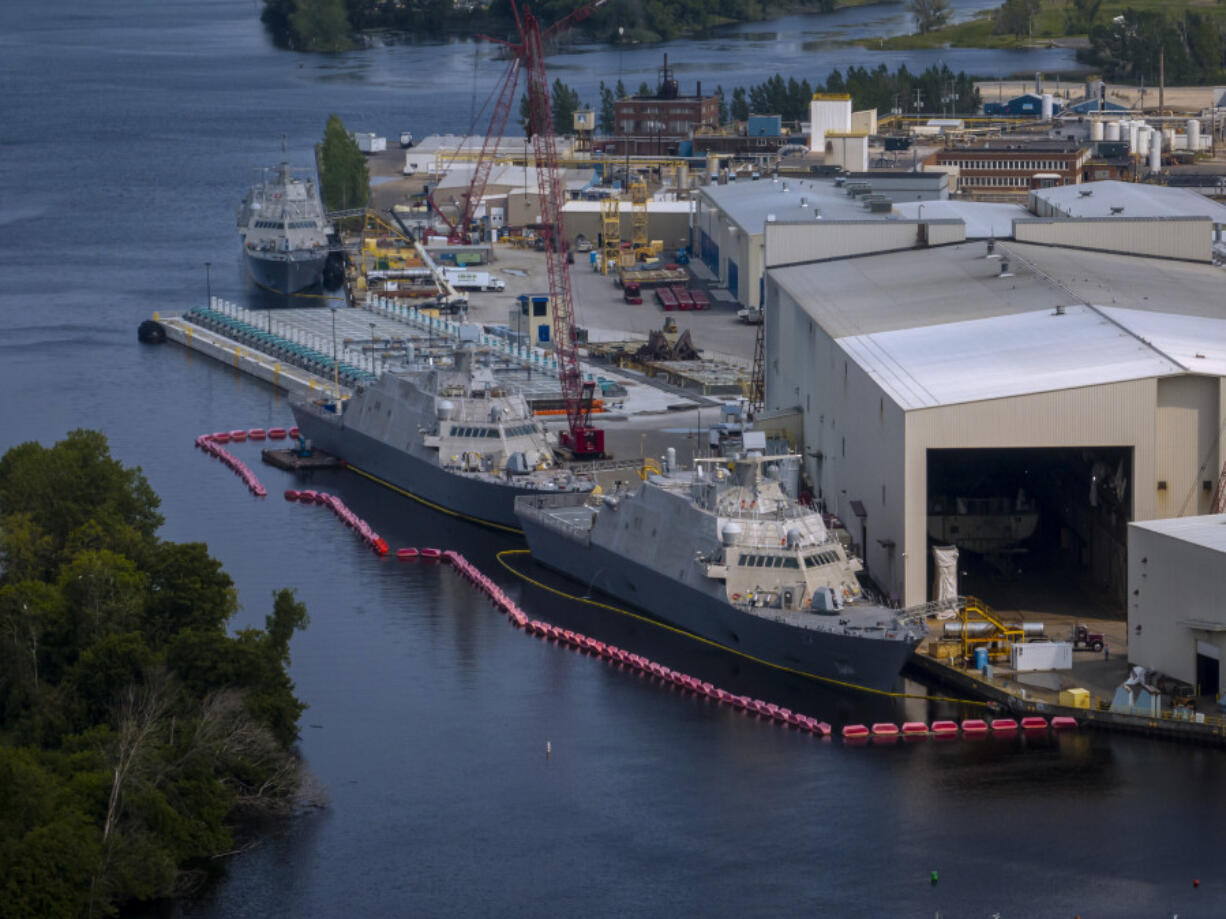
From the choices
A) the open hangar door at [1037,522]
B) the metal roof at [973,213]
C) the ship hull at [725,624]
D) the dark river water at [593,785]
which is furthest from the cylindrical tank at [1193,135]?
the ship hull at [725,624]

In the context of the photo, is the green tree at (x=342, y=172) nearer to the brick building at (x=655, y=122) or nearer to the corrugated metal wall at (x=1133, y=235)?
the brick building at (x=655, y=122)

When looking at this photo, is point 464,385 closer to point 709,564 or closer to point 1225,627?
point 709,564

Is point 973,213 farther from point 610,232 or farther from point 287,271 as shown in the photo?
point 287,271

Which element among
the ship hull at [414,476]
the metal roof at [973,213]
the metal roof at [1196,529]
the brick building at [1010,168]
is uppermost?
the metal roof at [973,213]

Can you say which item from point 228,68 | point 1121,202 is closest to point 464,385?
point 1121,202

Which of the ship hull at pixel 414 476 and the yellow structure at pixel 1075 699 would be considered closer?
the yellow structure at pixel 1075 699

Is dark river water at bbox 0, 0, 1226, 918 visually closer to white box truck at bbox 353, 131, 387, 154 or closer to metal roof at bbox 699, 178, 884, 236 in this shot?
metal roof at bbox 699, 178, 884, 236
